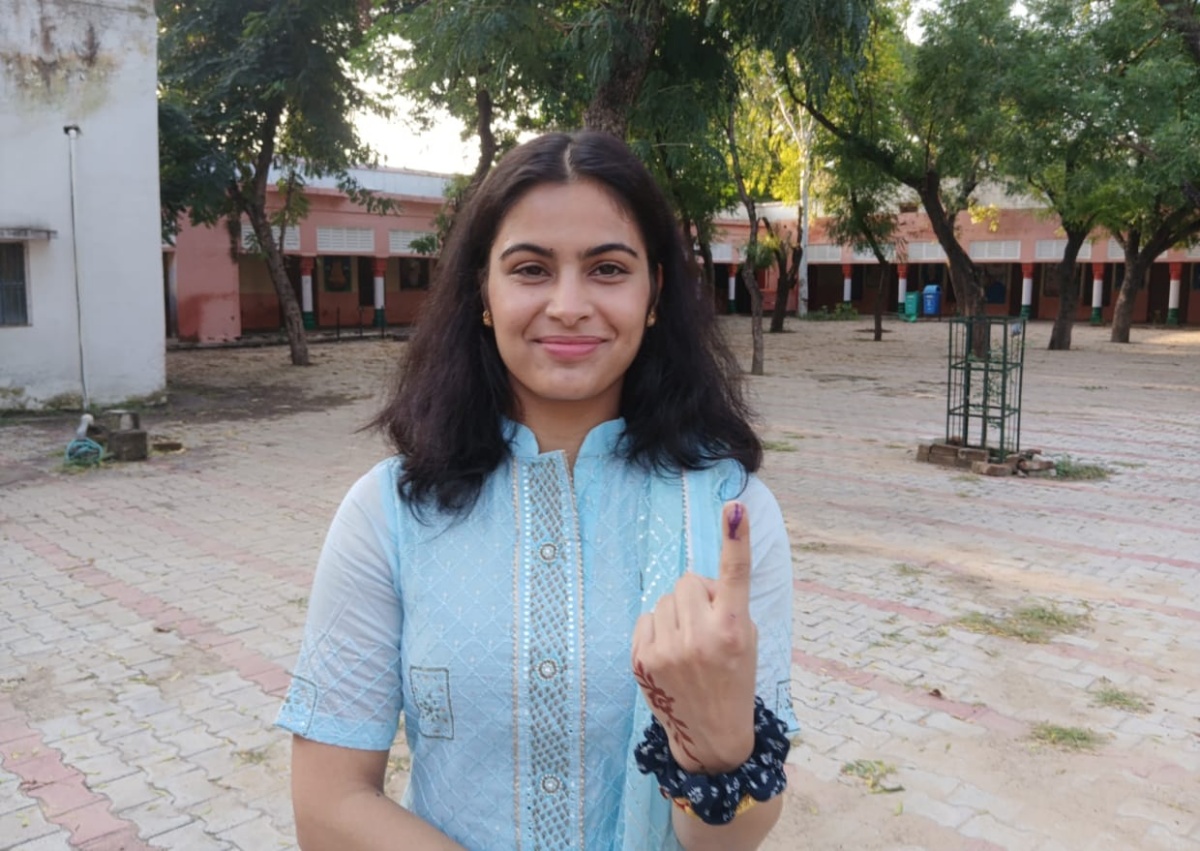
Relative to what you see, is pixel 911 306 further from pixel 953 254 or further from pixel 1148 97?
pixel 1148 97

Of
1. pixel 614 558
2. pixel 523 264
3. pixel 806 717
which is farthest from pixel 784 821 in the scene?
pixel 523 264

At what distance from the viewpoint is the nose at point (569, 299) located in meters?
1.37

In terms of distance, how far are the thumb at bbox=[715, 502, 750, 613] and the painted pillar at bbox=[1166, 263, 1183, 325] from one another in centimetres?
3510

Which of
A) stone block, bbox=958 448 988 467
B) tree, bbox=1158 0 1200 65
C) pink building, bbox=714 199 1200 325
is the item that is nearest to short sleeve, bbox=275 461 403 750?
stone block, bbox=958 448 988 467

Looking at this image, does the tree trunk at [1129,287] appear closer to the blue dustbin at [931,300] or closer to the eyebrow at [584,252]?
the blue dustbin at [931,300]

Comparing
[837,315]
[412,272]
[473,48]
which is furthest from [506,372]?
[837,315]

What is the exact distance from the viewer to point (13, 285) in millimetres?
12234

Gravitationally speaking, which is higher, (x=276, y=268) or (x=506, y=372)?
(x=276, y=268)

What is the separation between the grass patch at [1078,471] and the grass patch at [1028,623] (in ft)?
13.4

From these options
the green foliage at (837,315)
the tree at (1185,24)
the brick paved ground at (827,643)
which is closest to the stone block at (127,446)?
the brick paved ground at (827,643)

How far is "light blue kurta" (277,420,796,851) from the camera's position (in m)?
1.32

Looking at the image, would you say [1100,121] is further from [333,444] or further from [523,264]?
[523,264]

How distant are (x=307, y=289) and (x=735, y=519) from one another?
27548 mm

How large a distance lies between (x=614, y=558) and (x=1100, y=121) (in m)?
13.8
